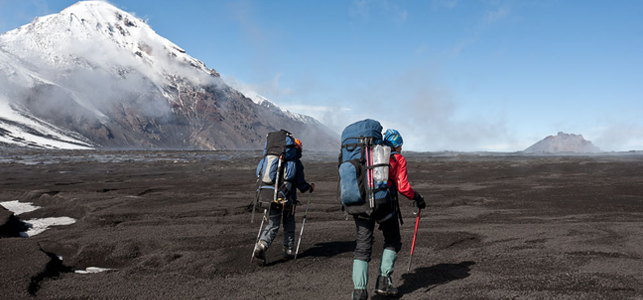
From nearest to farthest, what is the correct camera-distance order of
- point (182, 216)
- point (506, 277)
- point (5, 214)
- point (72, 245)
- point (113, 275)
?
1. point (506, 277)
2. point (113, 275)
3. point (72, 245)
4. point (5, 214)
5. point (182, 216)

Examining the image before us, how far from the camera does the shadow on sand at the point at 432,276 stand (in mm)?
5426

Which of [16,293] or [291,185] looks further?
[291,185]

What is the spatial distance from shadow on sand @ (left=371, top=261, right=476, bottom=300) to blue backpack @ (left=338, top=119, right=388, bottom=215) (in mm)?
1280

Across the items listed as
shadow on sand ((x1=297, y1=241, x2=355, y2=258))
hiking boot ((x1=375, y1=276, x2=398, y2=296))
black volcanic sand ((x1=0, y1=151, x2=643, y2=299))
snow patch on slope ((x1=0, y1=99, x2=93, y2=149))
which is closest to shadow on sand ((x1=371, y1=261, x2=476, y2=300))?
black volcanic sand ((x1=0, y1=151, x2=643, y2=299))

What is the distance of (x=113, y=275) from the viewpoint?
6160mm

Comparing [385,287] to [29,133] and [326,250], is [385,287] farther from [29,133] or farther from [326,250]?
[29,133]

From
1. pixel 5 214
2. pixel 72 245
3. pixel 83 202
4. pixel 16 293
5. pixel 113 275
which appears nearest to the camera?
pixel 16 293

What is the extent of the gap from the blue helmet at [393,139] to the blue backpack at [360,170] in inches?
7.0

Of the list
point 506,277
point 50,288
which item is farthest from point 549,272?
point 50,288

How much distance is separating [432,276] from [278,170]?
2.68 metres

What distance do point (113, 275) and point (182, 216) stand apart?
5796mm

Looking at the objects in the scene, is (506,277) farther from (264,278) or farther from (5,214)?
(5,214)

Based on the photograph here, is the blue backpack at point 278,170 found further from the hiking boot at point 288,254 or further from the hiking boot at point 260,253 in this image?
the hiking boot at point 288,254

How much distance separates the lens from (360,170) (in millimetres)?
4645
